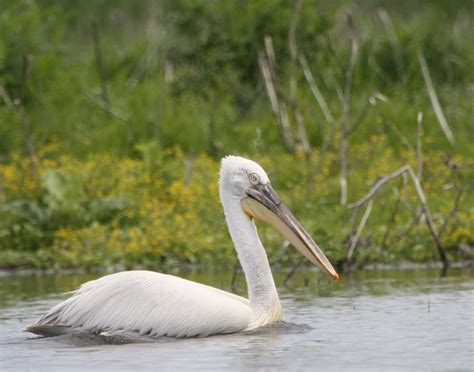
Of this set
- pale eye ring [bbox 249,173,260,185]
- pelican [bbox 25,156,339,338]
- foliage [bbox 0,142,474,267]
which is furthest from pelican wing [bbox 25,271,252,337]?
foliage [bbox 0,142,474,267]

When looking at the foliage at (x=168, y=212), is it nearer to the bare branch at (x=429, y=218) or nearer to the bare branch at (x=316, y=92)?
the bare branch at (x=429, y=218)

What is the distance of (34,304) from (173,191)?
11.6 ft

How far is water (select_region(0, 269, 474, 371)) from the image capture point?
6.86m

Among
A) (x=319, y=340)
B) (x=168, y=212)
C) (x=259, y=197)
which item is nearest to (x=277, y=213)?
(x=259, y=197)

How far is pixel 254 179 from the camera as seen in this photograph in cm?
826

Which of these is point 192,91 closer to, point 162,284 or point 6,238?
point 6,238

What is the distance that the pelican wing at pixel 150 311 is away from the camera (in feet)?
25.2

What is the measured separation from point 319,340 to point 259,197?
1.06 meters

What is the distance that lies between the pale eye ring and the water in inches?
33.2

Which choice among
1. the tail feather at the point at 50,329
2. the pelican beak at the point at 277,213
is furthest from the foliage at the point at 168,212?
the tail feather at the point at 50,329

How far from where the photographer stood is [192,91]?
54.2ft

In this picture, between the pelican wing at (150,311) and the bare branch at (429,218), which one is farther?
the bare branch at (429,218)

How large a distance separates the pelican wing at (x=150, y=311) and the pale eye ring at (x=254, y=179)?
769 mm

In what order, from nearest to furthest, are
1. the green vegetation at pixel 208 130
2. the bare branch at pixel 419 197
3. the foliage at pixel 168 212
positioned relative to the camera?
1. the bare branch at pixel 419 197
2. the foliage at pixel 168 212
3. the green vegetation at pixel 208 130
